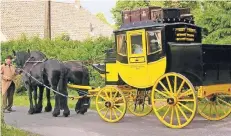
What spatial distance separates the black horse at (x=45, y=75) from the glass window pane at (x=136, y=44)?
8.73 ft

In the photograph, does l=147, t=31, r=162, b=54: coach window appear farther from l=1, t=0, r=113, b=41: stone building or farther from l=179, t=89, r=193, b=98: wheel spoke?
l=1, t=0, r=113, b=41: stone building

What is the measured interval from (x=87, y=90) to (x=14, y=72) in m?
2.78

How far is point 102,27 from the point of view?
43.8 meters

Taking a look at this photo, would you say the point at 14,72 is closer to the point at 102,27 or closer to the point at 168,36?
the point at 168,36

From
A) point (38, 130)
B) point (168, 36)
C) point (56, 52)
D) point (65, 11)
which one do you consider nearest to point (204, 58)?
point (168, 36)

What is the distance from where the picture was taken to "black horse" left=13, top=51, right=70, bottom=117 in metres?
12.8

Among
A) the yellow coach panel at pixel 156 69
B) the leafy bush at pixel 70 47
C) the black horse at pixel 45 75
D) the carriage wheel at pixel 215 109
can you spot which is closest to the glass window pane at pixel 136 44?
the yellow coach panel at pixel 156 69

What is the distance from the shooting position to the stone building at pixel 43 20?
37.1 meters

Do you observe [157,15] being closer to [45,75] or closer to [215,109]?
[215,109]

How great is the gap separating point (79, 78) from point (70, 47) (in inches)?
288

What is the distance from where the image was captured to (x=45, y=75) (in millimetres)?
13359

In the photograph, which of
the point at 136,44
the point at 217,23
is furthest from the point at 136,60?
the point at 217,23

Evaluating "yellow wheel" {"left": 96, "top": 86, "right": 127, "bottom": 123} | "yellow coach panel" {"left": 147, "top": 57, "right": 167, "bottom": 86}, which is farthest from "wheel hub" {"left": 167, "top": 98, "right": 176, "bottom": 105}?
"yellow wheel" {"left": 96, "top": 86, "right": 127, "bottom": 123}

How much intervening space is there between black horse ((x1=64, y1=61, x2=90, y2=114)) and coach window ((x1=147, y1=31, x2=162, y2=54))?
3.28m
